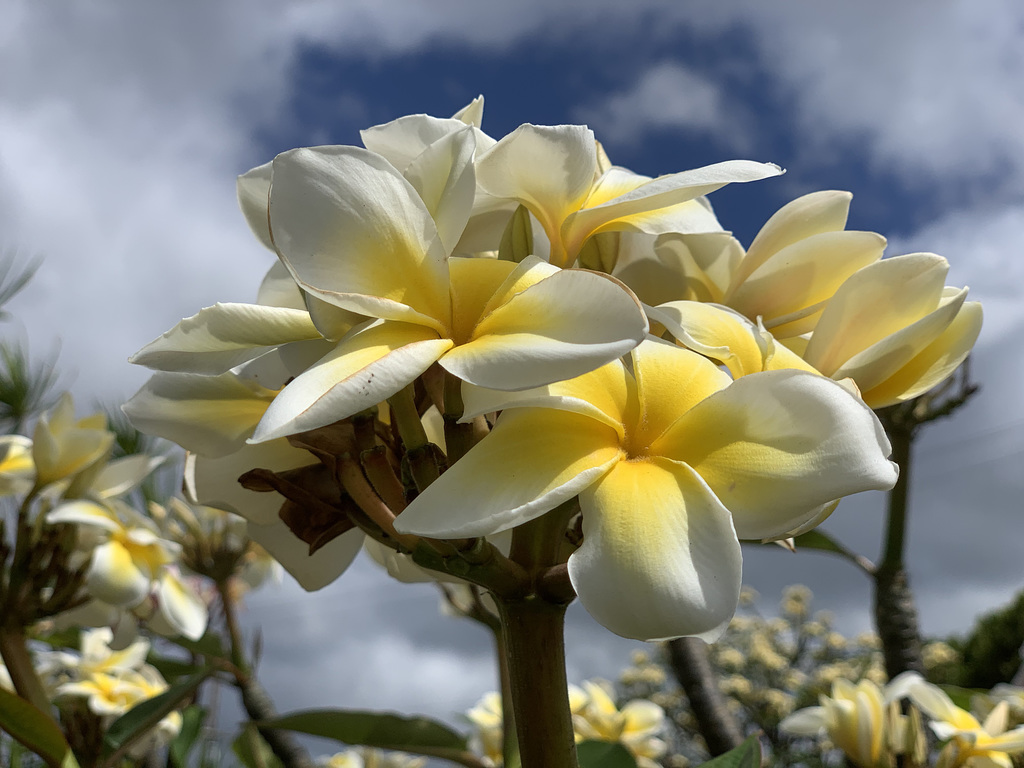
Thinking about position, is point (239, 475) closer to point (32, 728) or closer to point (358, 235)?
point (358, 235)

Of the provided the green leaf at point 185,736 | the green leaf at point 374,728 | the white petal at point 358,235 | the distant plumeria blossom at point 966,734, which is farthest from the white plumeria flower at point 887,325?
the green leaf at point 185,736

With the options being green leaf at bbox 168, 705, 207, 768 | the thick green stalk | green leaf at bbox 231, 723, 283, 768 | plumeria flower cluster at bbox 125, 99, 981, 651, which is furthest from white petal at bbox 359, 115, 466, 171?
green leaf at bbox 168, 705, 207, 768

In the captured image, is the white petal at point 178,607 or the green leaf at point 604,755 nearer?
the green leaf at point 604,755

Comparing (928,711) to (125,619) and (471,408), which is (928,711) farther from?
(125,619)

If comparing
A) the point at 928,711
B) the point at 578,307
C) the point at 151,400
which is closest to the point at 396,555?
the point at 151,400

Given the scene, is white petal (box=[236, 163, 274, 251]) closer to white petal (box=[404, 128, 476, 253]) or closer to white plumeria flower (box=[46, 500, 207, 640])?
white petal (box=[404, 128, 476, 253])

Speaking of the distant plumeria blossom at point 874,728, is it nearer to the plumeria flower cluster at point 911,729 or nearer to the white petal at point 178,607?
the plumeria flower cluster at point 911,729

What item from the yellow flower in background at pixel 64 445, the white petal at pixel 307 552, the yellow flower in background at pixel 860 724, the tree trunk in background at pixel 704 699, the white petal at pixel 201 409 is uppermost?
the white petal at pixel 201 409
